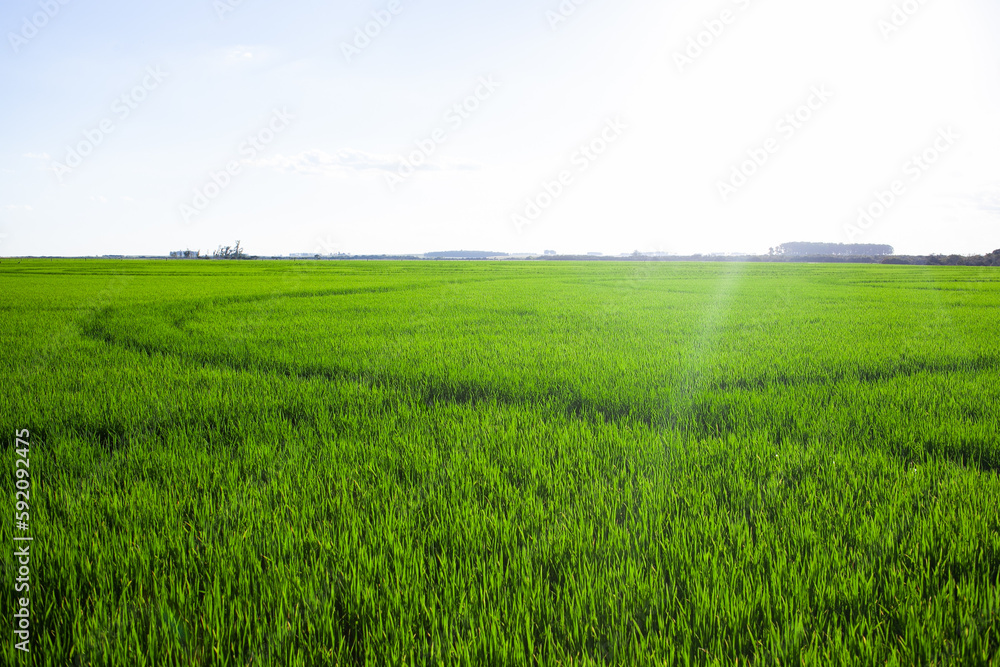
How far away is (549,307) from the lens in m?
11.8

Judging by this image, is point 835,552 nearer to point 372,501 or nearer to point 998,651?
point 998,651

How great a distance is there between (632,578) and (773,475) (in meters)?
1.38

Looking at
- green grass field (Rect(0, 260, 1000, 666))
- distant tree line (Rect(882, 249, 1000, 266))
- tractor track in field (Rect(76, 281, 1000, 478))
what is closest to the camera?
green grass field (Rect(0, 260, 1000, 666))

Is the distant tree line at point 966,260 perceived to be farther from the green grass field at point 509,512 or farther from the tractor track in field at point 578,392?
the green grass field at point 509,512

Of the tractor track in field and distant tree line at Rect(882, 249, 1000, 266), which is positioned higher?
distant tree line at Rect(882, 249, 1000, 266)

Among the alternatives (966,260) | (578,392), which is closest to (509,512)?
(578,392)

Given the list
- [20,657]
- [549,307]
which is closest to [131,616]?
[20,657]

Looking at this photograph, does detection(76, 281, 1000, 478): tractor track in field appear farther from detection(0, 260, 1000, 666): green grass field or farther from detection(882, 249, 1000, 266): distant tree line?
detection(882, 249, 1000, 266): distant tree line

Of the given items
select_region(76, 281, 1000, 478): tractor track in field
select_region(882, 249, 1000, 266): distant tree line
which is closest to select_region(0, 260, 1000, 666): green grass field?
select_region(76, 281, 1000, 478): tractor track in field

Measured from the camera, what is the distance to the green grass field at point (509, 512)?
4.90ft

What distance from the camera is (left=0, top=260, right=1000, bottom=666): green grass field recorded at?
58.8 inches

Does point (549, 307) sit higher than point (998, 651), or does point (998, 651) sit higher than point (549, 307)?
point (549, 307)

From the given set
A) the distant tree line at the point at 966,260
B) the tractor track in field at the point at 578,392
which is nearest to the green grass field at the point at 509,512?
the tractor track in field at the point at 578,392

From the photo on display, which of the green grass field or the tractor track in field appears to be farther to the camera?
the tractor track in field
